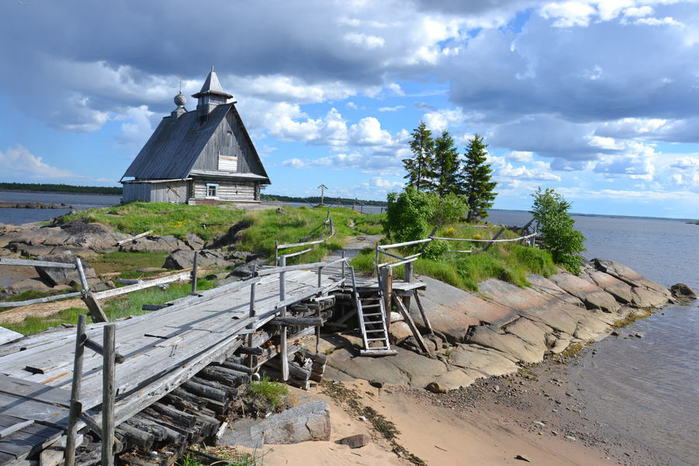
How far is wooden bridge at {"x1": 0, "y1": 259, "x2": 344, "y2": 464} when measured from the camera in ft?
17.9

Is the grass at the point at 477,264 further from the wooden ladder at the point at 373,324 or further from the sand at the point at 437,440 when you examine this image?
the sand at the point at 437,440

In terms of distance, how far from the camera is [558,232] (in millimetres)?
30219

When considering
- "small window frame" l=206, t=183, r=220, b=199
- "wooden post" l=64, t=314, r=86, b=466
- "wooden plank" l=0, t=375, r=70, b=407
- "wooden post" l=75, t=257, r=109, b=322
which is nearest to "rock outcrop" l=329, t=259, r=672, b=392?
"wooden post" l=75, t=257, r=109, b=322

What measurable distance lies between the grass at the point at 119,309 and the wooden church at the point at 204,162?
26159 mm

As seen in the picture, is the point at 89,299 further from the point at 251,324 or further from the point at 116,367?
the point at 251,324

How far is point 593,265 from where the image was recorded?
32.6 meters

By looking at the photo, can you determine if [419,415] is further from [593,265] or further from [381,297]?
[593,265]

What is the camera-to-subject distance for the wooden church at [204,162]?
43438 millimetres

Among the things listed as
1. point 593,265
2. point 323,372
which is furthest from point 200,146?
point 323,372

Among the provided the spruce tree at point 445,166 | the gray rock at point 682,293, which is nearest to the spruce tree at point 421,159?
the spruce tree at point 445,166

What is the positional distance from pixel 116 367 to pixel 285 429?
3.01m

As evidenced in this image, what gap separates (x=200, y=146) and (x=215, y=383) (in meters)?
38.9

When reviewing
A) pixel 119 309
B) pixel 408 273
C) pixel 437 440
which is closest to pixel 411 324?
pixel 408 273

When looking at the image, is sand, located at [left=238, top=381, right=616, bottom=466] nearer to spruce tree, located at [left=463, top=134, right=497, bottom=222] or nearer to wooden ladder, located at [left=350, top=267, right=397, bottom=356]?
wooden ladder, located at [left=350, top=267, right=397, bottom=356]
